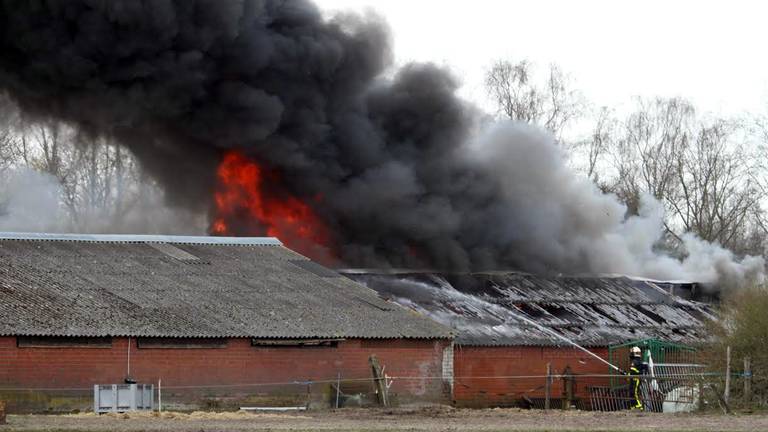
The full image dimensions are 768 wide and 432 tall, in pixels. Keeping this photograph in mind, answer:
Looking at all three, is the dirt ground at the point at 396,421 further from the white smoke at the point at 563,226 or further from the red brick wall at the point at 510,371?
the white smoke at the point at 563,226

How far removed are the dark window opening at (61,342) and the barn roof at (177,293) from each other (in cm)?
24

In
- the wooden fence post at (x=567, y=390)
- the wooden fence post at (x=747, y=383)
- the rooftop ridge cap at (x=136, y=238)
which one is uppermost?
the rooftop ridge cap at (x=136, y=238)

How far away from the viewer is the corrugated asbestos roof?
39062 mm

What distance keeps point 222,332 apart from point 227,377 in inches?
43.9

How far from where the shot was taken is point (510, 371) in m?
37.9

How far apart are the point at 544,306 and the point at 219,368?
14.1 m

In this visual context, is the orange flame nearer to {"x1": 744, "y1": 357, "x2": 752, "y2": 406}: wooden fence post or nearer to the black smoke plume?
the black smoke plume

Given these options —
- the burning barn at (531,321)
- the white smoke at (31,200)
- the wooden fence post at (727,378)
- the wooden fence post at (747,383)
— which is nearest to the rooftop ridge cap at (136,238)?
the burning barn at (531,321)

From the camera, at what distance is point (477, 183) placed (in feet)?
165

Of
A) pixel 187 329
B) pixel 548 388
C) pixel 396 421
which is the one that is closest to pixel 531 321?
pixel 548 388

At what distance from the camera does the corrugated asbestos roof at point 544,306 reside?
1538 inches

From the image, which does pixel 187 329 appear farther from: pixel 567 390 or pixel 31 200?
pixel 31 200

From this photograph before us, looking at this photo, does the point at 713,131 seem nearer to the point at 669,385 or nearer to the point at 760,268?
the point at 760,268

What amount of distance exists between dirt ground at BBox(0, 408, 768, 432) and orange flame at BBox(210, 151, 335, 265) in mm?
15650
